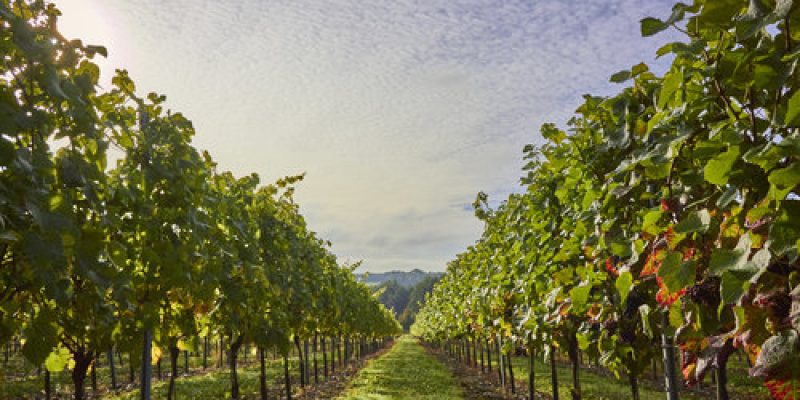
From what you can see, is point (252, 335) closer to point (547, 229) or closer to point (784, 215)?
point (547, 229)

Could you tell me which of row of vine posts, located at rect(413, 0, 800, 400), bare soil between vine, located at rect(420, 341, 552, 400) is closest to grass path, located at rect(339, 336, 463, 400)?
bare soil between vine, located at rect(420, 341, 552, 400)

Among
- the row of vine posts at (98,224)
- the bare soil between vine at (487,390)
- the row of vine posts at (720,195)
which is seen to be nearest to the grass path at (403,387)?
the bare soil between vine at (487,390)

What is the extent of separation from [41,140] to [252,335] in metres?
6.22

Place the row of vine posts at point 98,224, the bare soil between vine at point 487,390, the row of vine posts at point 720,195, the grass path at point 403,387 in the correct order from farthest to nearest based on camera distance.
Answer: the bare soil between vine at point 487,390, the grass path at point 403,387, the row of vine posts at point 98,224, the row of vine posts at point 720,195

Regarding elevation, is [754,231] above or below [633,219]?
below

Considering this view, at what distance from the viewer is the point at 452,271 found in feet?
85.3

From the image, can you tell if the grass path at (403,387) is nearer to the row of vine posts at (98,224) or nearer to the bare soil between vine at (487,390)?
the bare soil between vine at (487,390)

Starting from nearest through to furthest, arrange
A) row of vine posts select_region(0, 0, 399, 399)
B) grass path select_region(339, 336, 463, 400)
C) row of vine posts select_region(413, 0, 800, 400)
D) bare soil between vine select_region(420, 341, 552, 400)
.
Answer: row of vine posts select_region(413, 0, 800, 400), row of vine posts select_region(0, 0, 399, 399), grass path select_region(339, 336, 463, 400), bare soil between vine select_region(420, 341, 552, 400)

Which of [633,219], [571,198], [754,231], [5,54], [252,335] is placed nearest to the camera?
[754,231]

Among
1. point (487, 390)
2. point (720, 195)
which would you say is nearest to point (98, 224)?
point (720, 195)

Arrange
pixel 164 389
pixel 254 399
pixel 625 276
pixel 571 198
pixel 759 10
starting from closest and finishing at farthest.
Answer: pixel 759 10
pixel 625 276
pixel 571 198
pixel 254 399
pixel 164 389

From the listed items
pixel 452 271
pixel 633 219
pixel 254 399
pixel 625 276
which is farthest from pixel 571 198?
pixel 452 271

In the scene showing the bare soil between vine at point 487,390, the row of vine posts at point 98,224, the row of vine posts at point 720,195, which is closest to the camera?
the row of vine posts at point 720,195

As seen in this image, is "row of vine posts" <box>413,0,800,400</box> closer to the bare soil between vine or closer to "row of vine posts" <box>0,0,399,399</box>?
"row of vine posts" <box>0,0,399,399</box>
